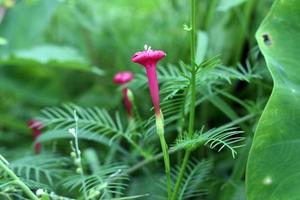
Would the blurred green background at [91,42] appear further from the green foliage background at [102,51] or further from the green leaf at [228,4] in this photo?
the green leaf at [228,4]

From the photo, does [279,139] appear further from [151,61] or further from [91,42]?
[91,42]

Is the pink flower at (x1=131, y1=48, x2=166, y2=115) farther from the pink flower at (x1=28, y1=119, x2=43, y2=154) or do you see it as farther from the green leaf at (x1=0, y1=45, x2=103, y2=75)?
the green leaf at (x1=0, y1=45, x2=103, y2=75)

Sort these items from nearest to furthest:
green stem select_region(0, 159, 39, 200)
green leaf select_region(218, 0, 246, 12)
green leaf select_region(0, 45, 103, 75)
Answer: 1. green stem select_region(0, 159, 39, 200)
2. green leaf select_region(218, 0, 246, 12)
3. green leaf select_region(0, 45, 103, 75)

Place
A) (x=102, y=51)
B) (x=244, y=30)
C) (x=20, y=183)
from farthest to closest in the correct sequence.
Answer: (x=102, y=51) < (x=244, y=30) < (x=20, y=183)

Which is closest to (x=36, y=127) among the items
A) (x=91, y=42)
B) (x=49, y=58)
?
(x=49, y=58)

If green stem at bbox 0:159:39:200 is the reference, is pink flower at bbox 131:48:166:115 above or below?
above

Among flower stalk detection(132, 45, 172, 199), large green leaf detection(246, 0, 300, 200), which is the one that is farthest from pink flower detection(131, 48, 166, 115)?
large green leaf detection(246, 0, 300, 200)

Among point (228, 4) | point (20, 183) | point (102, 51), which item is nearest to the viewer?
point (20, 183)

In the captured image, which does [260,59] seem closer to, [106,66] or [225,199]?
[225,199]

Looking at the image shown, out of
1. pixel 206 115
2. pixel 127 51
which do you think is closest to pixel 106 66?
pixel 127 51

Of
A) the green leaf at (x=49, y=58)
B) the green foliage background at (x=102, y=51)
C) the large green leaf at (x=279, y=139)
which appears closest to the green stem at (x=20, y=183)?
the large green leaf at (x=279, y=139)
